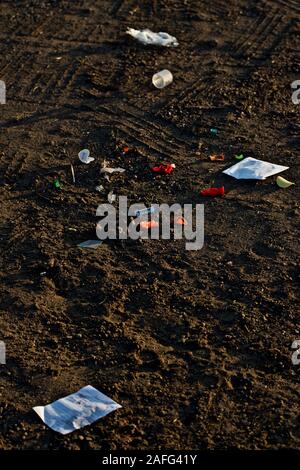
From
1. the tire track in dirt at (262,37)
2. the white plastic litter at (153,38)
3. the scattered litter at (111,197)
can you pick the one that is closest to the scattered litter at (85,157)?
the scattered litter at (111,197)

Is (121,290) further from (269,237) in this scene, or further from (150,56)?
(150,56)

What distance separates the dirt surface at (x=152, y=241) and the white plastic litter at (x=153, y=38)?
0.08 meters

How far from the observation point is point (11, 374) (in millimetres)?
4598

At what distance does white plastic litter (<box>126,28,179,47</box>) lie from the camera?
26.0 ft

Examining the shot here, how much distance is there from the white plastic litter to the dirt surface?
80 millimetres

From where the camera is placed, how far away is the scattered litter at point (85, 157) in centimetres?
641

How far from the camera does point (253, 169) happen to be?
630 cm

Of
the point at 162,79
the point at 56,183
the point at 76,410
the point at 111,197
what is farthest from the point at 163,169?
the point at 76,410

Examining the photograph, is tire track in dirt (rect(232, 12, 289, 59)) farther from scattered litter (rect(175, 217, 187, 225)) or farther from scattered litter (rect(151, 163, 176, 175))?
scattered litter (rect(175, 217, 187, 225))

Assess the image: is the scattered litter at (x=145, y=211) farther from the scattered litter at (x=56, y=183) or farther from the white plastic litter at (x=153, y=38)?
the white plastic litter at (x=153, y=38)

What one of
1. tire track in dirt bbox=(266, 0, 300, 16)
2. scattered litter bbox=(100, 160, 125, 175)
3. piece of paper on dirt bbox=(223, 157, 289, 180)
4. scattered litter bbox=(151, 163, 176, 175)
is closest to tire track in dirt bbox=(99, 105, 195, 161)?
scattered litter bbox=(151, 163, 176, 175)
